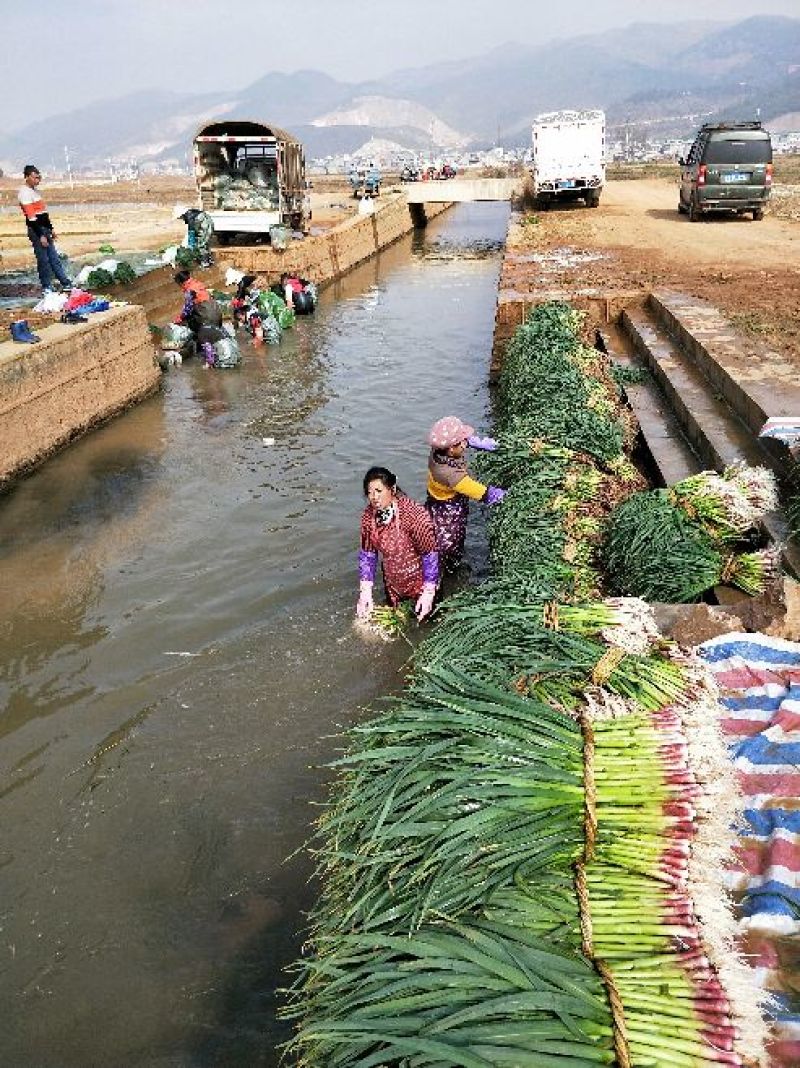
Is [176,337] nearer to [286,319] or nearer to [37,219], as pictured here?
[37,219]

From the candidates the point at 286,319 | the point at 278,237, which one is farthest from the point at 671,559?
the point at 278,237

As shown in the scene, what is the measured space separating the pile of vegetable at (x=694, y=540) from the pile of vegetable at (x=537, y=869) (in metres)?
1.25

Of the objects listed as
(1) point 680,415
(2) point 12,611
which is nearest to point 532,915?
(2) point 12,611

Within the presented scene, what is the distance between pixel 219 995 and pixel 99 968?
23.4 inches

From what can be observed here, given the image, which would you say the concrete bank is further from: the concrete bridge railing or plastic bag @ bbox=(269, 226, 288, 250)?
the concrete bridge railing

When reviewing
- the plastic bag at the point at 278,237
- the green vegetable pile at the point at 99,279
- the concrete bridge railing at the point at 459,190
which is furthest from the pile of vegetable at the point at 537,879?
the concrete bridge railing at the point at 459,190

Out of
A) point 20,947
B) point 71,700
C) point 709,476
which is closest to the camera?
point 20,947

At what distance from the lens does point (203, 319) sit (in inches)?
593

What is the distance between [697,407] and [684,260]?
27.1 ft

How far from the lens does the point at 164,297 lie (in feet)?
59.9

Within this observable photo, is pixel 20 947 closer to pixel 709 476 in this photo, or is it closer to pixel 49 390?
pixel 709 476

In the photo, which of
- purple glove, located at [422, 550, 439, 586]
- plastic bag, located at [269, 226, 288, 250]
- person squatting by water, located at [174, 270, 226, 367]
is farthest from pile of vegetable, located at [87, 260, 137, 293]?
purple glove, located at [422, 550, 439, 586]

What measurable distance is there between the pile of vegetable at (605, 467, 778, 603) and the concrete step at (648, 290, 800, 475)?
0.66m

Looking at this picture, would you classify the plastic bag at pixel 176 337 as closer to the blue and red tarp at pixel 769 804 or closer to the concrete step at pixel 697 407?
the concrete step at pixel 697 407
